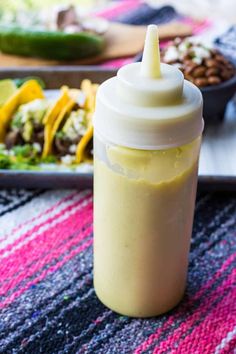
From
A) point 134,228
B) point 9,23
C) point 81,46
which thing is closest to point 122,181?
point 134,228

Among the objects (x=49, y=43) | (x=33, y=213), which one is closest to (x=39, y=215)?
(x=33, y=213)

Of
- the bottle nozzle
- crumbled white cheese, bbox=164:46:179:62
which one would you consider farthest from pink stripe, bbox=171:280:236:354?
crumbled white cheese, bbox=164:46:179:62

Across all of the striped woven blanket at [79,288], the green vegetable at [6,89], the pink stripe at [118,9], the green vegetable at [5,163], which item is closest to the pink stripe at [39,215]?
the striped woven blanket at [79,288]

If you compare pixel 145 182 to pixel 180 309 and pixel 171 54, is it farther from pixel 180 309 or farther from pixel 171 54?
pixel 171 54

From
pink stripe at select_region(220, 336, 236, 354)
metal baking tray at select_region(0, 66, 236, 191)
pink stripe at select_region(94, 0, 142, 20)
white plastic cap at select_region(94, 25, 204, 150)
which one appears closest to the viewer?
white plastic cap at select_region(94, 25, 204, 150)

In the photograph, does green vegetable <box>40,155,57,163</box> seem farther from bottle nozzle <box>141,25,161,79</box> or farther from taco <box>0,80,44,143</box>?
bottle nozzle <box>141,25,161,79</box>

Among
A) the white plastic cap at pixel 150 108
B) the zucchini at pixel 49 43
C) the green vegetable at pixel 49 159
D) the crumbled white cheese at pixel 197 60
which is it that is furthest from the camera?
the zucchini at pixel 49 43

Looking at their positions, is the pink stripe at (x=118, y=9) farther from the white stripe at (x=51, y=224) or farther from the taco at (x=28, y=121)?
the white stripe at (x=51, y=224)

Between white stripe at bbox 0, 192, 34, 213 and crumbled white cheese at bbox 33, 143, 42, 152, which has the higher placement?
crumbled white cheese at bbox 33, 143, 42, 152

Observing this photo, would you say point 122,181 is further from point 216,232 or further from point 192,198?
point 216,232
